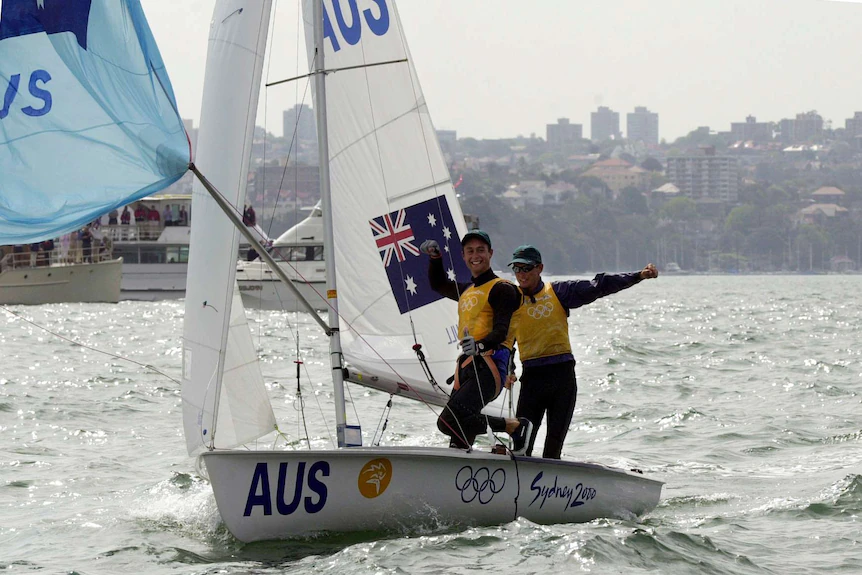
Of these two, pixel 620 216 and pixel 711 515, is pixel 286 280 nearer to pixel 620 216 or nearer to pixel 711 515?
pixel 711 515

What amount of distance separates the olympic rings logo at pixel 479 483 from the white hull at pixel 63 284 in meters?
31.0

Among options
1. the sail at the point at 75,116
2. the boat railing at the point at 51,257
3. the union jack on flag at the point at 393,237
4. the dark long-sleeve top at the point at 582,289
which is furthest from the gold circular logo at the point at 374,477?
the boat railing at the point at 51,257

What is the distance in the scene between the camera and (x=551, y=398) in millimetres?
7086

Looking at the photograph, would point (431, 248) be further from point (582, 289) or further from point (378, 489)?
point (378, 489)

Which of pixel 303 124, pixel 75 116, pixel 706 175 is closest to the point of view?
pixel 75 116

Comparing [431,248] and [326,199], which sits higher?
[326,199]

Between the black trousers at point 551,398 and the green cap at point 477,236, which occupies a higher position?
the green cap at point 477,236

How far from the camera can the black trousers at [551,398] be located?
23.2ft

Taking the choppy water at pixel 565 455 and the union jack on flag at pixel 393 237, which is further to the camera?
the union jack on flag at pixel 393 237

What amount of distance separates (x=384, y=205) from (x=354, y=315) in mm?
663

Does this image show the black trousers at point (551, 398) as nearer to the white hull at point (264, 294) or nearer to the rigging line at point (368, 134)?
the rigging line at point (368, 134)

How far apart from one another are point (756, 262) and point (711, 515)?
4530 inches

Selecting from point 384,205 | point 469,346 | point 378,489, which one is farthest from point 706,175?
point 378,489

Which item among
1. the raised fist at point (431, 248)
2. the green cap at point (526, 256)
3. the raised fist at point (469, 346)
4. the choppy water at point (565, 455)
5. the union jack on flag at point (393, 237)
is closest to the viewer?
the choppy water at point (565, 455)
